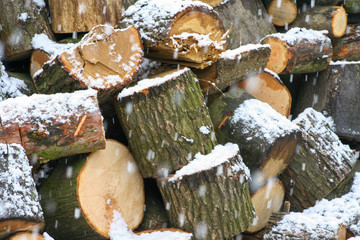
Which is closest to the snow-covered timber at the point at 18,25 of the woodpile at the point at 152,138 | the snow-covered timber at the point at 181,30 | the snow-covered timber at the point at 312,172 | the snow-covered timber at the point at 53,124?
the woodpile at the point at 152,138

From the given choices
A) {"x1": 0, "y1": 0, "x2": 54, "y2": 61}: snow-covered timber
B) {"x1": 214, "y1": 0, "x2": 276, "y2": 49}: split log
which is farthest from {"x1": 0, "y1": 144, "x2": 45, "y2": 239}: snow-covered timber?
{"x1": 214, "y1": 0, "x2": 276, "y2": 49}: split log

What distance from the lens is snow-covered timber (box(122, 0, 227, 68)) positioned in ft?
8.51

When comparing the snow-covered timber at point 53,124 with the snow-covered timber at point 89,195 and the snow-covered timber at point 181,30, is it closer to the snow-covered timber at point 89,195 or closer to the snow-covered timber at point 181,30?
the snow-covered timber at point 89,195

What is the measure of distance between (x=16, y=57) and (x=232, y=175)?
204 centimetres

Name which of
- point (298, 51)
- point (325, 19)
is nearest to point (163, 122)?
point (298, 51)

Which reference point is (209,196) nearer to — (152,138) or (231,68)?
(152,138)

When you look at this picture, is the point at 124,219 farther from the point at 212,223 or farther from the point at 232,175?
the point at 232,175

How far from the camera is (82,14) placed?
10.1 feet

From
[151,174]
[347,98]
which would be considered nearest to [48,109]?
[151,174]

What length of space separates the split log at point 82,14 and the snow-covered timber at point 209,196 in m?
1.39

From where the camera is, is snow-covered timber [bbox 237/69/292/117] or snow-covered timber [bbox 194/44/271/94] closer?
snow-covered timber [bbox 194/44/271/94]

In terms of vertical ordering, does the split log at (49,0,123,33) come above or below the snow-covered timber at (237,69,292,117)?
above

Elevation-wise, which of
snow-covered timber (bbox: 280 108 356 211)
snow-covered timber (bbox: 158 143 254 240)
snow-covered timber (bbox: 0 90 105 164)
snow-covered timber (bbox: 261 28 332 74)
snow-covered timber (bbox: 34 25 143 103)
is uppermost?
snow-covered timber (bbox: 34 25 143 103)

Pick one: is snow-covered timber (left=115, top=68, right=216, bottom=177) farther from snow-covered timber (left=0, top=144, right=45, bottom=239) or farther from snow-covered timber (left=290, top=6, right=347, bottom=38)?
snow-covered timber (left=290, top=6, right=347, bottom=38)
